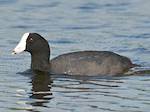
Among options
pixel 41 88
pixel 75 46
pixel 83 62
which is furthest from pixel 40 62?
pixel 75 46

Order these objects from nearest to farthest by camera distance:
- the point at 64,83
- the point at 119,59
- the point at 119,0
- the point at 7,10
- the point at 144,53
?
the point at 64,83, the point at 119,59, the point at 144,53, the point at 7,10, the point at 119,0

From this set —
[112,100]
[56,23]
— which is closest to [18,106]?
[112,100]

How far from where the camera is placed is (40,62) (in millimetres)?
15172

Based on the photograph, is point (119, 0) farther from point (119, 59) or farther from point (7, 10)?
point (119, 59)

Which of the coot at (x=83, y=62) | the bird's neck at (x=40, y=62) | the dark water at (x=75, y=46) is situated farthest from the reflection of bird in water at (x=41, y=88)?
the coot at (x=83, y=62)

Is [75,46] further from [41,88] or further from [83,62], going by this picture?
[41,88]

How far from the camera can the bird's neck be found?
15.1 m

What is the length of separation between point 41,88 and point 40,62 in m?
2.08

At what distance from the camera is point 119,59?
585 inches

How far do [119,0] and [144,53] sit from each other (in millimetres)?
7784

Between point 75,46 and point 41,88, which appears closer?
point 41,88

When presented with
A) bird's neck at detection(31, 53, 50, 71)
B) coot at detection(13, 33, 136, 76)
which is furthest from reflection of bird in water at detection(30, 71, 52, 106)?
coot at detection(13, 33, 136, 76)

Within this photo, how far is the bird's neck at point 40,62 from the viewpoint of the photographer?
1512 cm

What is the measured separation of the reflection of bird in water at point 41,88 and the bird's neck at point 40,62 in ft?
0.53
